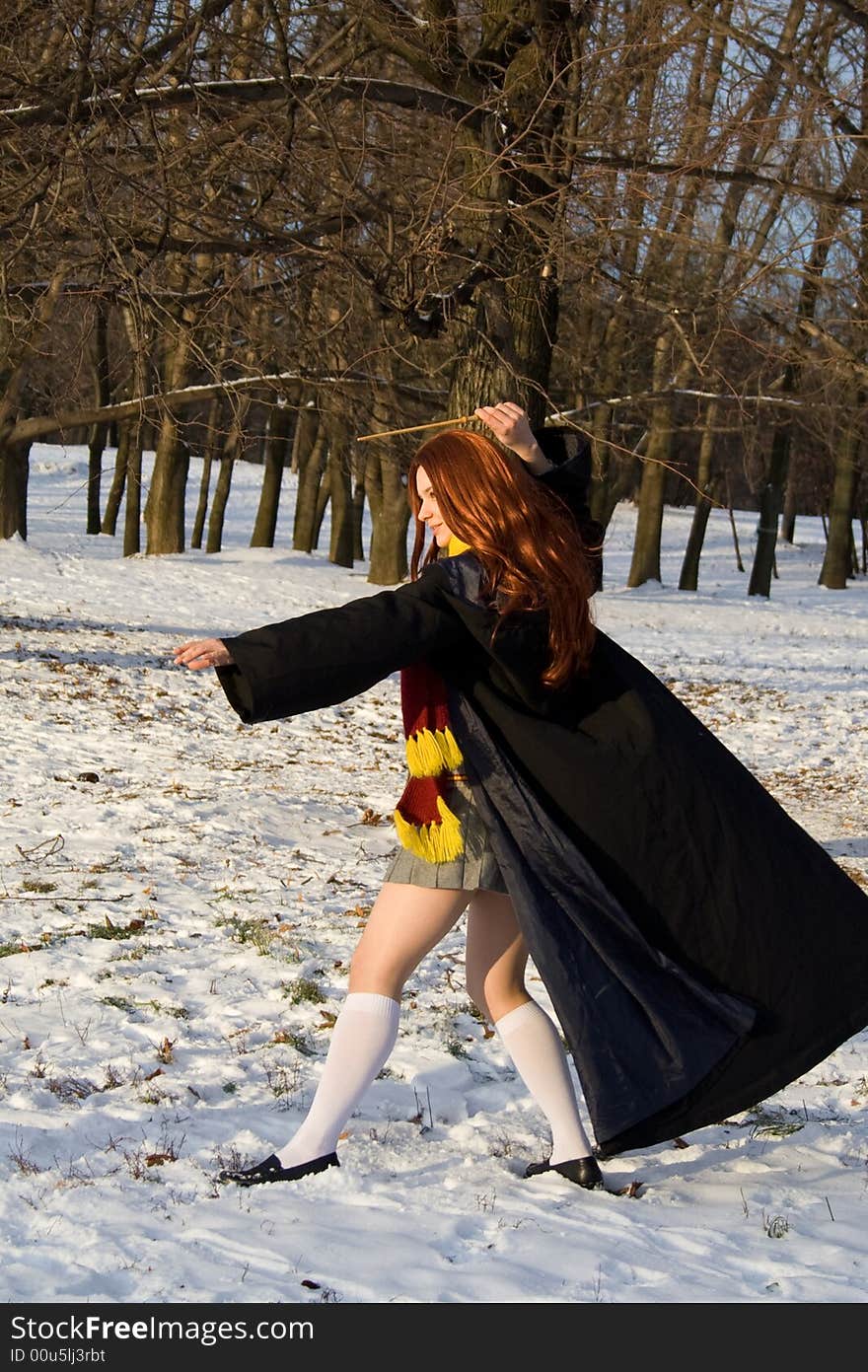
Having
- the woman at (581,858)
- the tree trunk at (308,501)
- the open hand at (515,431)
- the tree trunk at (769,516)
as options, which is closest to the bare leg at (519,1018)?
the woman at (581,858)

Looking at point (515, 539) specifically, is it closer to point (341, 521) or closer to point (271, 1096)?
point (271, 1096)

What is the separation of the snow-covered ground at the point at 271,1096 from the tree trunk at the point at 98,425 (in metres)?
2.93

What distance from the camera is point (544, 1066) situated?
371cm

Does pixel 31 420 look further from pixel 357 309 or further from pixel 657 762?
pixel 657 762

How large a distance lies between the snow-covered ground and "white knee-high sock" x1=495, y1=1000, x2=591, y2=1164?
147 mm

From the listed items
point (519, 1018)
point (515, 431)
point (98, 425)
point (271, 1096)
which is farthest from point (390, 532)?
point (519, 1018)

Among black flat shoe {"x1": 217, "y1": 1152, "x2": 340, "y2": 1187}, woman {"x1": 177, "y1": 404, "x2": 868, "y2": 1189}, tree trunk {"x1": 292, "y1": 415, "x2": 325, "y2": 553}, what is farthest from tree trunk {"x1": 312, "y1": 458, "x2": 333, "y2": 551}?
black flat shoe {"x1": 217, "y1": 1152, "x2": 340, "y2": 1187}

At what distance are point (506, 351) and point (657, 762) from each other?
17.0ft

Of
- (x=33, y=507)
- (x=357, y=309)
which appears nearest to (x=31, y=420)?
(x=357, y=309)

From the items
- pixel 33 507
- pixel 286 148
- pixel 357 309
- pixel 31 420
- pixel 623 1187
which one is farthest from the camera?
pixel 33 507

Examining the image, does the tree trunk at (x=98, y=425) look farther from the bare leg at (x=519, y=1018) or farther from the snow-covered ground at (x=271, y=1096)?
the bare leg at (x=519, y=1018)

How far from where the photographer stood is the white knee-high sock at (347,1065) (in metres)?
3.58

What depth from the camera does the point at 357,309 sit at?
977cm

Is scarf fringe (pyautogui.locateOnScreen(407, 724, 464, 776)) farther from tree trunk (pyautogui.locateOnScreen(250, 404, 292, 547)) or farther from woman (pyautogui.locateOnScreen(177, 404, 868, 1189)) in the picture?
tree trunk (pyautogui.locateOnScreen(250, 404, 292, 547))
